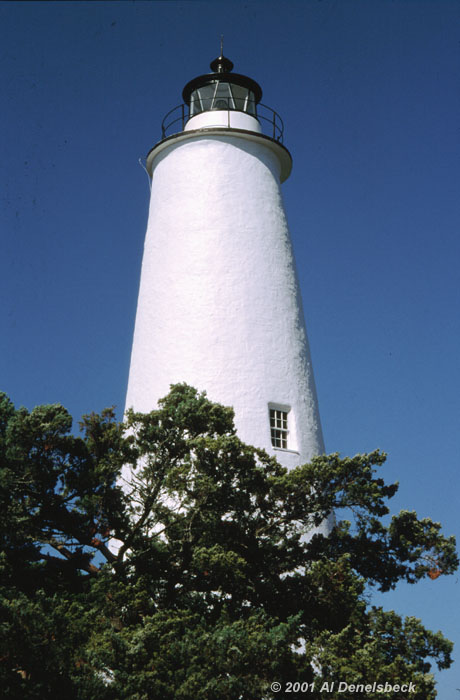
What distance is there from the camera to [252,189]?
20.6m

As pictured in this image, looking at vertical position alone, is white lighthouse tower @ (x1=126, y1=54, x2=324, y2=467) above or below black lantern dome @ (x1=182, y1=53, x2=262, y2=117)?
below

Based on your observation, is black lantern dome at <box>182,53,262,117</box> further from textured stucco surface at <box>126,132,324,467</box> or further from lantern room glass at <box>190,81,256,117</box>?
textured stucco surface at <box>126,132,324,467</box>

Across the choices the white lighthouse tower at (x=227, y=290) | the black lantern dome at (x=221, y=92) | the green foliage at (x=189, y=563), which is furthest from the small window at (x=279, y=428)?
the black lantern dome at (x=221, y=92)

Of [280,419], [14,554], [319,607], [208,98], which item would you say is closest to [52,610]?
[14,554]

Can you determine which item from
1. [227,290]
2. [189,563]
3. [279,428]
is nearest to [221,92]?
[227,290]

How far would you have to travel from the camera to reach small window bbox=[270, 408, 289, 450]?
17859mm

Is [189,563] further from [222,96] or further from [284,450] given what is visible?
[222,96]

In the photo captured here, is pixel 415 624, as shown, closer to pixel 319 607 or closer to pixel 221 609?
pixel 319 607

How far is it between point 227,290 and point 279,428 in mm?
3760

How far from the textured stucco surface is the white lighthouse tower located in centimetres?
3

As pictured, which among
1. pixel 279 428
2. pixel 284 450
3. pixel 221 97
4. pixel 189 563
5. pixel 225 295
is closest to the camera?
pixel 189 563

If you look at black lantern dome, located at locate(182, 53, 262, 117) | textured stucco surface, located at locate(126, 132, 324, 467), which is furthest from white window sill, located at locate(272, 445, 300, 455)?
black lantern dome, located at locate(182, 53, 262, 117)

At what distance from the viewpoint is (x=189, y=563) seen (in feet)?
41.7

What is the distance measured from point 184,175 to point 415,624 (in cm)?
1315
